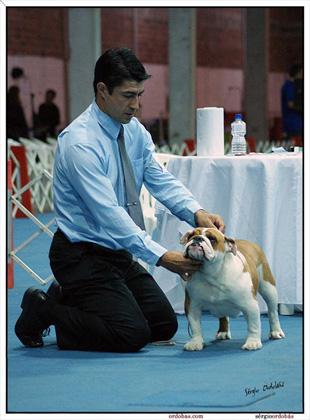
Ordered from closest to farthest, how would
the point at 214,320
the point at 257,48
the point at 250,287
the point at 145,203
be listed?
1. the point at 250,287
2. the point at 214,320
3. the point at 145,203
4. the point at 257,48

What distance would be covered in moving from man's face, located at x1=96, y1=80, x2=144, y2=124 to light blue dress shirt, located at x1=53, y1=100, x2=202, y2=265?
41 mm

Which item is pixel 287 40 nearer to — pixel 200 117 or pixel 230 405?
pixel 200 117

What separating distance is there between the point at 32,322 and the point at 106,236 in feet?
1.42

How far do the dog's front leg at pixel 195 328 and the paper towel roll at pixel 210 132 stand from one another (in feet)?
3.86

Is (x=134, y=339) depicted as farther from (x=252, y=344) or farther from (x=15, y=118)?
(x=15, y=118)

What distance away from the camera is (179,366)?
3.36 m

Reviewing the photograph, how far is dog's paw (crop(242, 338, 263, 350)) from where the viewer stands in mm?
3592

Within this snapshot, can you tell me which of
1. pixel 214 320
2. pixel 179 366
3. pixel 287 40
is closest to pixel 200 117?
pixel 214 320

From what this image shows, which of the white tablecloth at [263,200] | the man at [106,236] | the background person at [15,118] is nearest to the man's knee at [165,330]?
the man at [106,236]

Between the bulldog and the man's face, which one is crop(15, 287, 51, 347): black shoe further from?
the man's face

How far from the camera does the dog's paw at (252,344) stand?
3.59 meters

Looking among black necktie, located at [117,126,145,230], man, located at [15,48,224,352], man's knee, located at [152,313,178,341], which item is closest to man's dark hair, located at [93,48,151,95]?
man, located at [15,48,224,352]

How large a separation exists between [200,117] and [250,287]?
1.34 m

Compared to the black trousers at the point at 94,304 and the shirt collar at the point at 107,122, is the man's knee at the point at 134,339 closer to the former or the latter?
the black trousers at the point at 94,304
